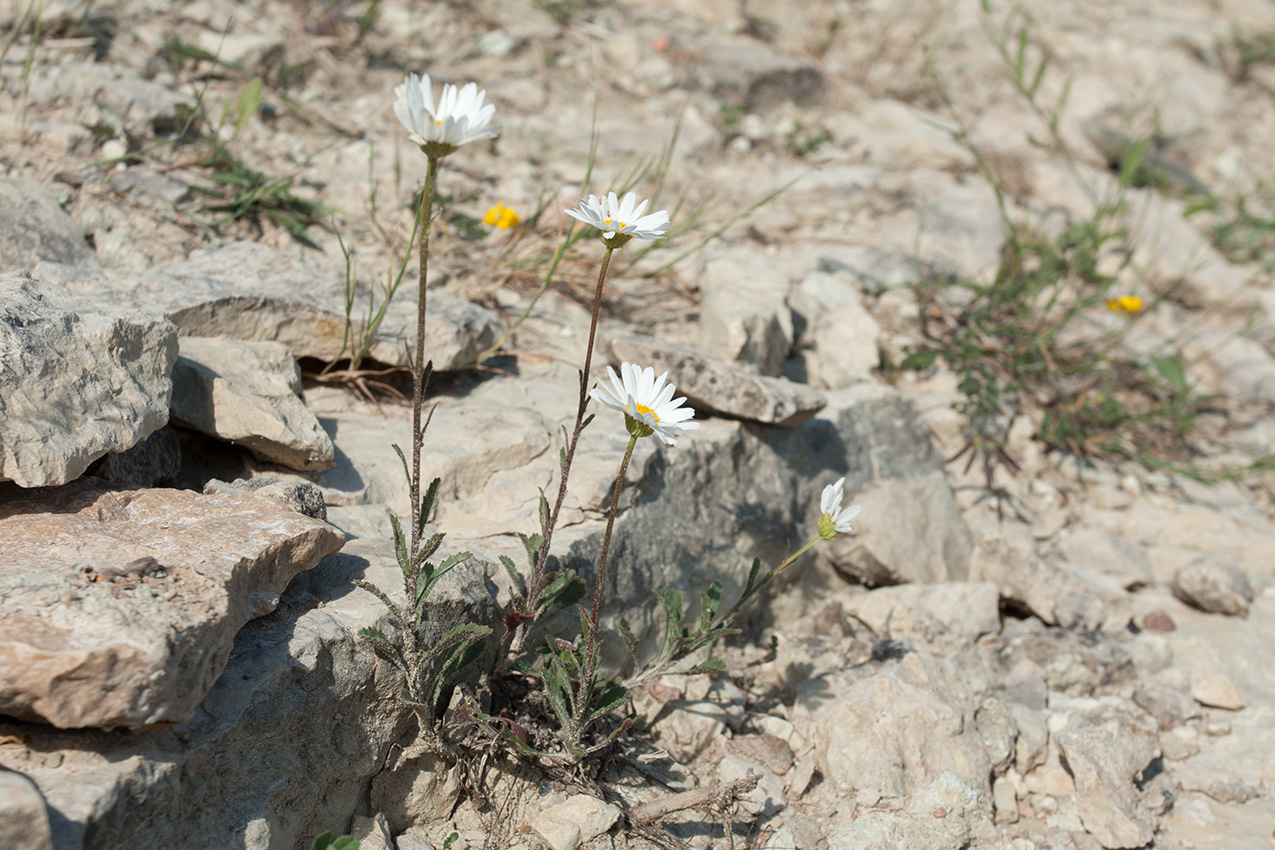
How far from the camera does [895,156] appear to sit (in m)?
5.72

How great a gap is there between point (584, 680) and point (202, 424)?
1232 millimetres

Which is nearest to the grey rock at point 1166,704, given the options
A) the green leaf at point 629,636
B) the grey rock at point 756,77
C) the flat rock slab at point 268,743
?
the green leaf at point 629,636

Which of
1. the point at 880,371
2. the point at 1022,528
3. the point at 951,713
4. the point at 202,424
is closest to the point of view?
the point at 202,424

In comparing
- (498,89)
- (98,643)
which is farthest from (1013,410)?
(98,643)

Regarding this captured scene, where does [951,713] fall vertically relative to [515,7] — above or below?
below

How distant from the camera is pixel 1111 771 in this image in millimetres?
2613

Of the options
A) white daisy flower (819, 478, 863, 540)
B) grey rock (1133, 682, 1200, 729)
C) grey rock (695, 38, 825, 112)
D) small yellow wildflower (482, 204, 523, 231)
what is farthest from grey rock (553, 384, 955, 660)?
grey rock (695, 38, 825, 112)

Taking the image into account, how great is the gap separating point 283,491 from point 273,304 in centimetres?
85

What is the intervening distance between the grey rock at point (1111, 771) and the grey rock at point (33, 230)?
3515 millimetres

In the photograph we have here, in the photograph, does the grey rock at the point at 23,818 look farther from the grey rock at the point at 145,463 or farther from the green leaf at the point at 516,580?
the green leaf at the point at 516,580

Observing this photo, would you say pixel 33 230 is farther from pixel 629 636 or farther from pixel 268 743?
pixel 629 636

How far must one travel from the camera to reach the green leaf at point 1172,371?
445cm

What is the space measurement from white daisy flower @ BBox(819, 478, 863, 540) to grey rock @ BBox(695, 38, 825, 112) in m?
4.13

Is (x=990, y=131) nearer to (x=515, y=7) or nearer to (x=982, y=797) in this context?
(x=515, y=7)
